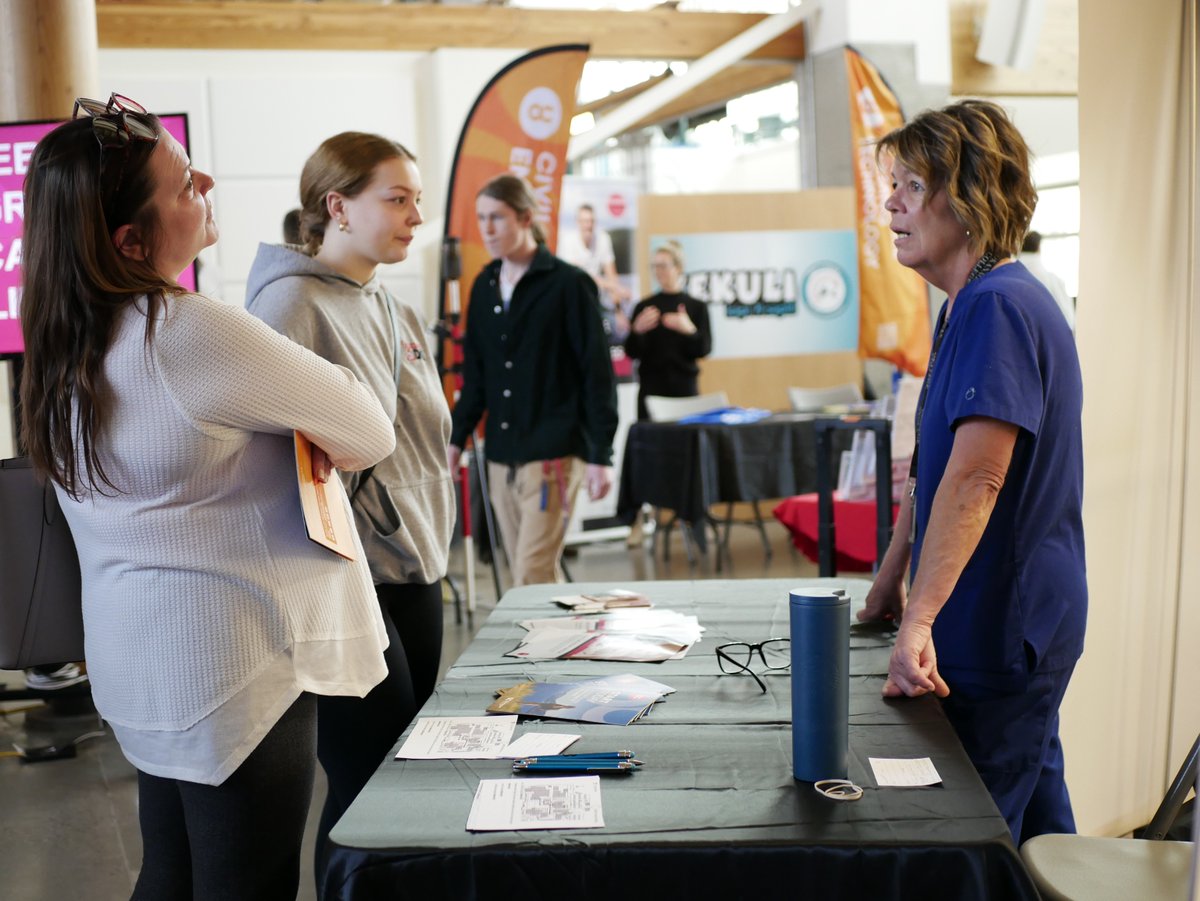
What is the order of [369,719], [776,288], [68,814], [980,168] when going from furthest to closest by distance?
1. [776,288]
2. [68,814]
3. [369,719]
4. [980,168]

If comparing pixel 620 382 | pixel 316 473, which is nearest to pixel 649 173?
pixel 620 382

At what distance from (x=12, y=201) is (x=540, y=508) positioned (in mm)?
1809

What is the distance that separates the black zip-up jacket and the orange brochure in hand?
7.23ft

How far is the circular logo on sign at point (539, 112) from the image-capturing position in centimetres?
583

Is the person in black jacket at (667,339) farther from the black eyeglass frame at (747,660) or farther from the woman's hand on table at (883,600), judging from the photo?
the black eyeglass frame at (747,660)

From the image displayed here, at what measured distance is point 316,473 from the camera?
4.74ft

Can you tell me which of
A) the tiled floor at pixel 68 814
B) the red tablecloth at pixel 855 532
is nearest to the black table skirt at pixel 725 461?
the tiled floor at pixel 68 814

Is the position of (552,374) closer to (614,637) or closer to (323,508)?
(614,637)

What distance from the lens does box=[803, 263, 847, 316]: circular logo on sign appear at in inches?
322

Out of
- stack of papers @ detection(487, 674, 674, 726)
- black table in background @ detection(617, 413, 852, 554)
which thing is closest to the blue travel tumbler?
stack of papers @ detection(487, 674, 674, 726)

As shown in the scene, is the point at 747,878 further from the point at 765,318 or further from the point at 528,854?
the point at 765,318

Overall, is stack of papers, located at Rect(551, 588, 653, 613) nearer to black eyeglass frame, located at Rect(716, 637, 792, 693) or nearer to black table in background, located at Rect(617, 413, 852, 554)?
→ black eyeglass frame, located at Rect(716, 637, 792, 693)

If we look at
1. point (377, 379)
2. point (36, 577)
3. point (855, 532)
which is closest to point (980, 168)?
point (377, 379)

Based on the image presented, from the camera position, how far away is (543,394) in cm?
377
